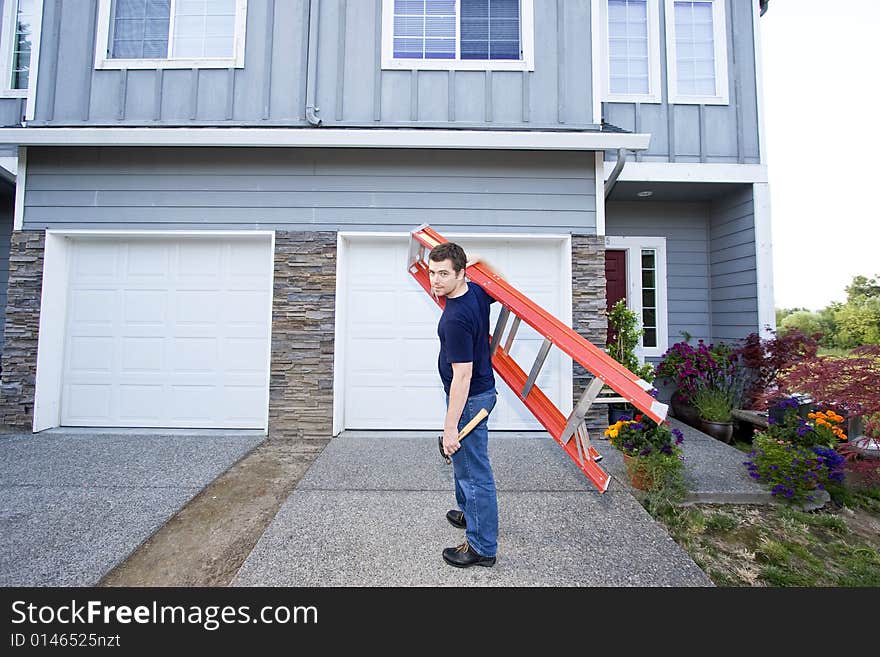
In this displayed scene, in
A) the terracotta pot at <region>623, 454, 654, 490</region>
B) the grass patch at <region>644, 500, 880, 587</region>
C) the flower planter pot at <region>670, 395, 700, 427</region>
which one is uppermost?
the flower planter pot at <region>670, 395, 700, 427</region>

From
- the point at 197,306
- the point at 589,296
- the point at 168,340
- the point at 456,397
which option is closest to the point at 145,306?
the point at 168,340

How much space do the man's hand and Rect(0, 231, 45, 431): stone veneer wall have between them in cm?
487

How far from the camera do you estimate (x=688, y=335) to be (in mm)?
5590

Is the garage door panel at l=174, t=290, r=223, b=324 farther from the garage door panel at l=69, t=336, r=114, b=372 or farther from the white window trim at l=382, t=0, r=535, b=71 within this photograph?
the white window trim at l=382, t=0, r=535, b=71

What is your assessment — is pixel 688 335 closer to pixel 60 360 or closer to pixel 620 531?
pixel 620 531

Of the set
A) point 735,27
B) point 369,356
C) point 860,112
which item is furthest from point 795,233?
point 369,356

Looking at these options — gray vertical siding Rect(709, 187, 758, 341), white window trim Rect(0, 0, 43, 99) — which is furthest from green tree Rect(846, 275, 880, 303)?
white window trim Rect(0, 0, 43, 99)

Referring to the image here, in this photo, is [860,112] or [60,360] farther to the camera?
[860,112]

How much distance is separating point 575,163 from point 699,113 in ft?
7.84

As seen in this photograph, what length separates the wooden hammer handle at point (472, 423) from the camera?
1941mm

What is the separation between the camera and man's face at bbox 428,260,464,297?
1.94 metres

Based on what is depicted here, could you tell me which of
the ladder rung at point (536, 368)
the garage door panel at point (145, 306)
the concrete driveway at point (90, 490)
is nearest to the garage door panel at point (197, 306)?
the garage door panel at point (145, 306)

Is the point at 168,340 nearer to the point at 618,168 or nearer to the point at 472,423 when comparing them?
the point at 472,423

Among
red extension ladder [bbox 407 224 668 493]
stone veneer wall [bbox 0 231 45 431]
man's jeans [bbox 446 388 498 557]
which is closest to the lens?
red extension ladder [bbox 407 224 668 493]
